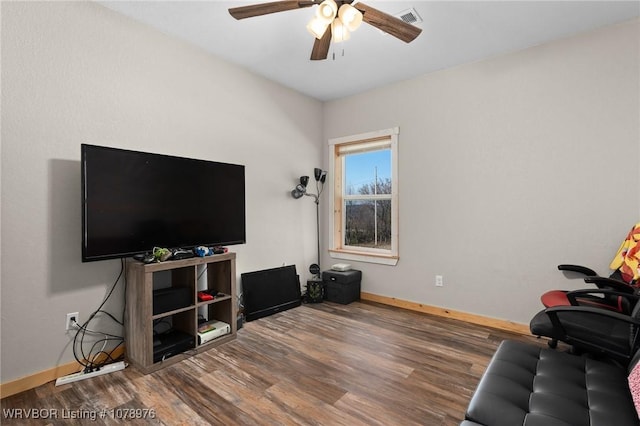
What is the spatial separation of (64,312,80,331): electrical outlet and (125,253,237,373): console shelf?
318mm

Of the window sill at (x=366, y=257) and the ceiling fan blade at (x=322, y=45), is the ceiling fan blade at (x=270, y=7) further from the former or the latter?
the window sill at (x=366, y=257)

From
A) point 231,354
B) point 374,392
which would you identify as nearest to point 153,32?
point 231,354

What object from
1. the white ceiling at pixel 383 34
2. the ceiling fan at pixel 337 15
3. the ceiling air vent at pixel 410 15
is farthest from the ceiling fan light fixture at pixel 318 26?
the ceiling air vent at pixel 410 15

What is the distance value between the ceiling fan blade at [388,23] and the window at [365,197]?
5.51 ft

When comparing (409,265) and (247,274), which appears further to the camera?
(409,265)

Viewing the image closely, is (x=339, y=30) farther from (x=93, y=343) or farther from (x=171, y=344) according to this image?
(x=93, y=343)

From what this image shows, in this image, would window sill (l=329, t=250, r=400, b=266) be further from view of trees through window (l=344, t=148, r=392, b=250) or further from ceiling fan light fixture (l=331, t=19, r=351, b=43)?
ceiling fan light fixture (l=331, t=19, r=351, b=43)

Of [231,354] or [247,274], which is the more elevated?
[247,274]

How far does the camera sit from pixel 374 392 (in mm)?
1897

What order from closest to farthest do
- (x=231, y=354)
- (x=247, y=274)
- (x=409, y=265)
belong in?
(x=231, y=354) → (x=247, y=274) → (x=409, y=265)

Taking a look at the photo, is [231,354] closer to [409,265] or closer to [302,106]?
[409,265]

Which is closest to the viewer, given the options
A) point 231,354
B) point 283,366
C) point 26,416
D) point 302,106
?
point 26,416

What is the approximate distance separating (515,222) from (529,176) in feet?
1.48

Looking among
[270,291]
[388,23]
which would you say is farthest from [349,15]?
[270,291]
